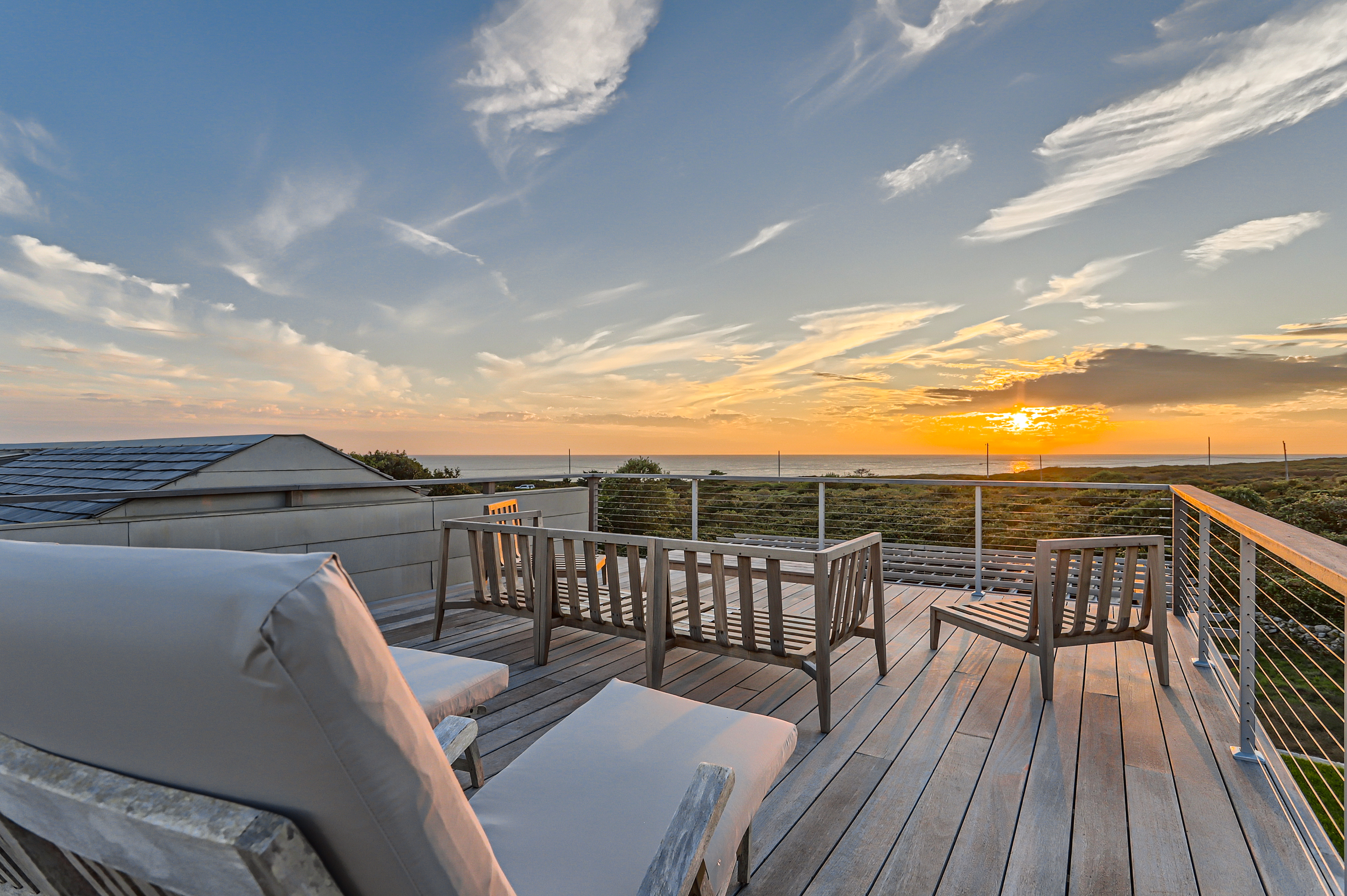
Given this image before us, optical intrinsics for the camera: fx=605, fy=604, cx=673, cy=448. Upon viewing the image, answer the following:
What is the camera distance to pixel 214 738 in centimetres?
48

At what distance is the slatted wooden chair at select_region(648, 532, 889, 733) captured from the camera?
8.38ft

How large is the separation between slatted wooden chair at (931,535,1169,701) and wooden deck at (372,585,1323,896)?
249 mm

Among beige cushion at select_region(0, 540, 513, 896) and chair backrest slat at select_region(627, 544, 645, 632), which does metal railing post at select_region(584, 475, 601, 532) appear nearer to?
chair backrest slat at select_region(627, 544, 645, 632)

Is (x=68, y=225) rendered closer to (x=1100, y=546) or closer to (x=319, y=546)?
(x=319, y=546)

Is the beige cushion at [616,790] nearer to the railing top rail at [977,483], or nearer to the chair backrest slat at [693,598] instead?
the chair backrest slat at [693,598]

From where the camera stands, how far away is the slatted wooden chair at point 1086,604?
2809 mm

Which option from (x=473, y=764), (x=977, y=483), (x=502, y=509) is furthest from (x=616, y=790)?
(x=977, y=483)

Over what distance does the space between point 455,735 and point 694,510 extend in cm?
431

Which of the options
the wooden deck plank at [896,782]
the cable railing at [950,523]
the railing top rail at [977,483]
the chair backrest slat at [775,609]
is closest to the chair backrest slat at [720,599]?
the chair backrest slat at [775,609]

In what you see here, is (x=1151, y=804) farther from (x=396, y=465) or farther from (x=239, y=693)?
(x=396, y=465)

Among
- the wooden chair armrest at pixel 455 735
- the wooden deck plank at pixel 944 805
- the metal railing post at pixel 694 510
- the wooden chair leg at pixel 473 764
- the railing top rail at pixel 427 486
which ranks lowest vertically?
the wooden deck plank at pixel 944 805

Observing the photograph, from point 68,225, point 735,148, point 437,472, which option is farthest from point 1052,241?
point 437,472

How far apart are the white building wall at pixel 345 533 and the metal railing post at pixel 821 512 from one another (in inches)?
96.6

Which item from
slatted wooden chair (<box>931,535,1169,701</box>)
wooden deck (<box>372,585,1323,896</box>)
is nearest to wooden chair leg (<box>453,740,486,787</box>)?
wooden deck (<box>372,585,1323,896</box>)
